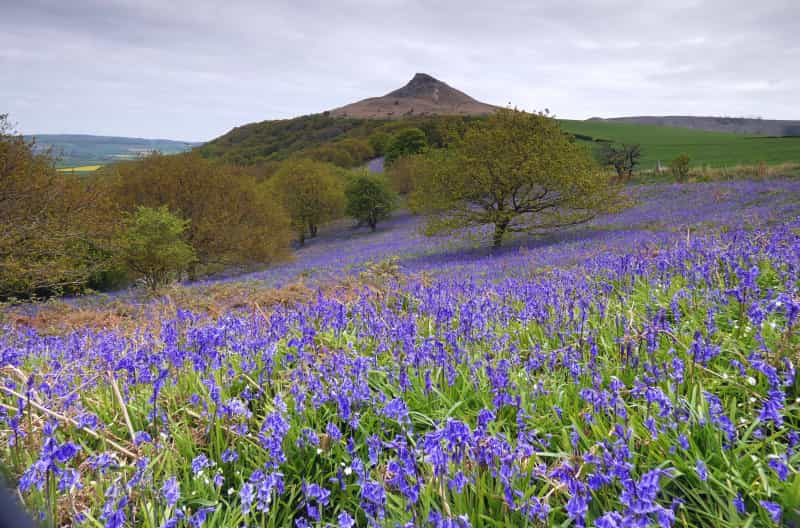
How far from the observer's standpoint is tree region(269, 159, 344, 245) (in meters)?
46.9

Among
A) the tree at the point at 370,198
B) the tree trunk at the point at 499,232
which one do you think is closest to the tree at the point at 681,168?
the tree trunk at the point at 499,232

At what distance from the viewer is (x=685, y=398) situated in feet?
9.07

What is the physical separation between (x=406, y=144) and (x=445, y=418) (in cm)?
7008

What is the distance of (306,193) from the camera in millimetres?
47312

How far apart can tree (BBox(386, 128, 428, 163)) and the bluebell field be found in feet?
213

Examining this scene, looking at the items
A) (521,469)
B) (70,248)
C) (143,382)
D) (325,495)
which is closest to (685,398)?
(521,469)

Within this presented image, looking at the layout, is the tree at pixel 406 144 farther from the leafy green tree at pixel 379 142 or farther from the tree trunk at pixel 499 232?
the tree trunk at pixel 499 232

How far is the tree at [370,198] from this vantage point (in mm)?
46969

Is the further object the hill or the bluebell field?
the hill

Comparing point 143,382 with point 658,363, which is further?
point 143,382

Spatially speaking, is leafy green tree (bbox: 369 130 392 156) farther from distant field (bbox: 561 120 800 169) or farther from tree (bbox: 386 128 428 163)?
distant field (bbox: 561 120 800 169)

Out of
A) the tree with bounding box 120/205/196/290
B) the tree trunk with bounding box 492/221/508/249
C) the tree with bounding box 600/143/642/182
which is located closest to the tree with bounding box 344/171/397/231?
the tree with bounding box 600/143/642/182

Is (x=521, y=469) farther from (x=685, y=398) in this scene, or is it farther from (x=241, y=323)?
(x=241, y=323)

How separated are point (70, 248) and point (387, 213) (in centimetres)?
3320
